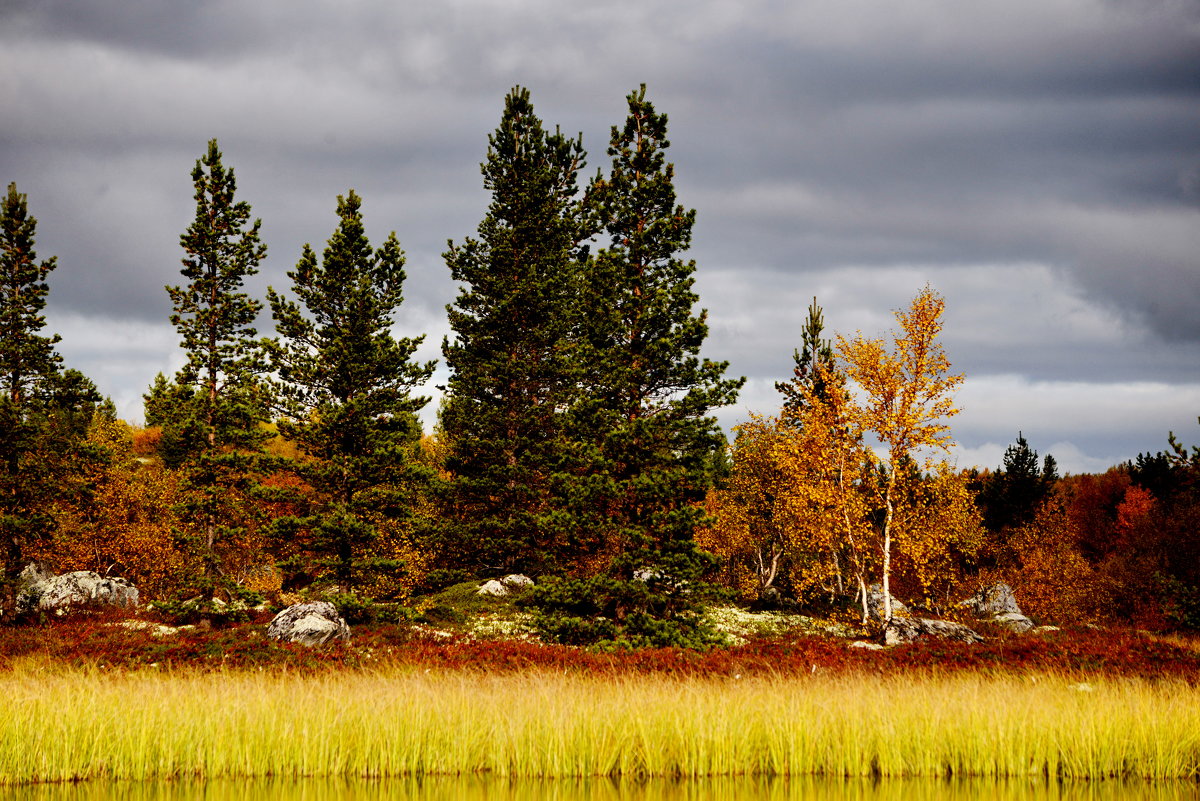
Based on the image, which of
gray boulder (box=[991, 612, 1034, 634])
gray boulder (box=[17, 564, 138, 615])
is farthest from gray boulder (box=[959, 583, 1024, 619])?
gray boulder (box=[17, 564, 138, 615])

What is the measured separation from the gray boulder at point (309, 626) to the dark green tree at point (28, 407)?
47.9ft

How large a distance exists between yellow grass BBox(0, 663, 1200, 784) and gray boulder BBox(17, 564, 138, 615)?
29.5 m

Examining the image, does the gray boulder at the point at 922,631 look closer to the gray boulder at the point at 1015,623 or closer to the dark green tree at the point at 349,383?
the gray boulder at the point at 1015,623

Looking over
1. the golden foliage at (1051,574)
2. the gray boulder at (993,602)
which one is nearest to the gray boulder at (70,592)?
the gray boulder at (993,602)

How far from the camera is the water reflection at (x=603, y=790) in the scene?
11305mm

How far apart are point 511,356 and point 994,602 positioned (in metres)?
29.4

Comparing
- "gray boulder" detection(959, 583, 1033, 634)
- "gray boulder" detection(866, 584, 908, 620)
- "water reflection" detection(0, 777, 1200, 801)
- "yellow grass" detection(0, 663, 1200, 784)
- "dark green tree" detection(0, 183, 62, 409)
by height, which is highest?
"dark green tree" detection(0, 183, 62, 409)

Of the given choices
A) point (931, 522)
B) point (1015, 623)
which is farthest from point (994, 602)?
point (931, 522)

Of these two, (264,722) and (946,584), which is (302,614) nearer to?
(264,722)

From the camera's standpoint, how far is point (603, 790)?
460 inches

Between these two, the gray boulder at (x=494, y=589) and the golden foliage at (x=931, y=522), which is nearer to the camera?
the golden foliage at (x=931, y=522)

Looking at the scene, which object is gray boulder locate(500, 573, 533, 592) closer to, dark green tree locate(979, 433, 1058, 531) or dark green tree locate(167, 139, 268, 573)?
dark green tree locate(167, 139, 268, 573)

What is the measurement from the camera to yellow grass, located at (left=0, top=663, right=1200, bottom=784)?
1223 cm

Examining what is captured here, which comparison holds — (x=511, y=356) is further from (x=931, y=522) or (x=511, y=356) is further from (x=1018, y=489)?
(x=1018, y=489)
